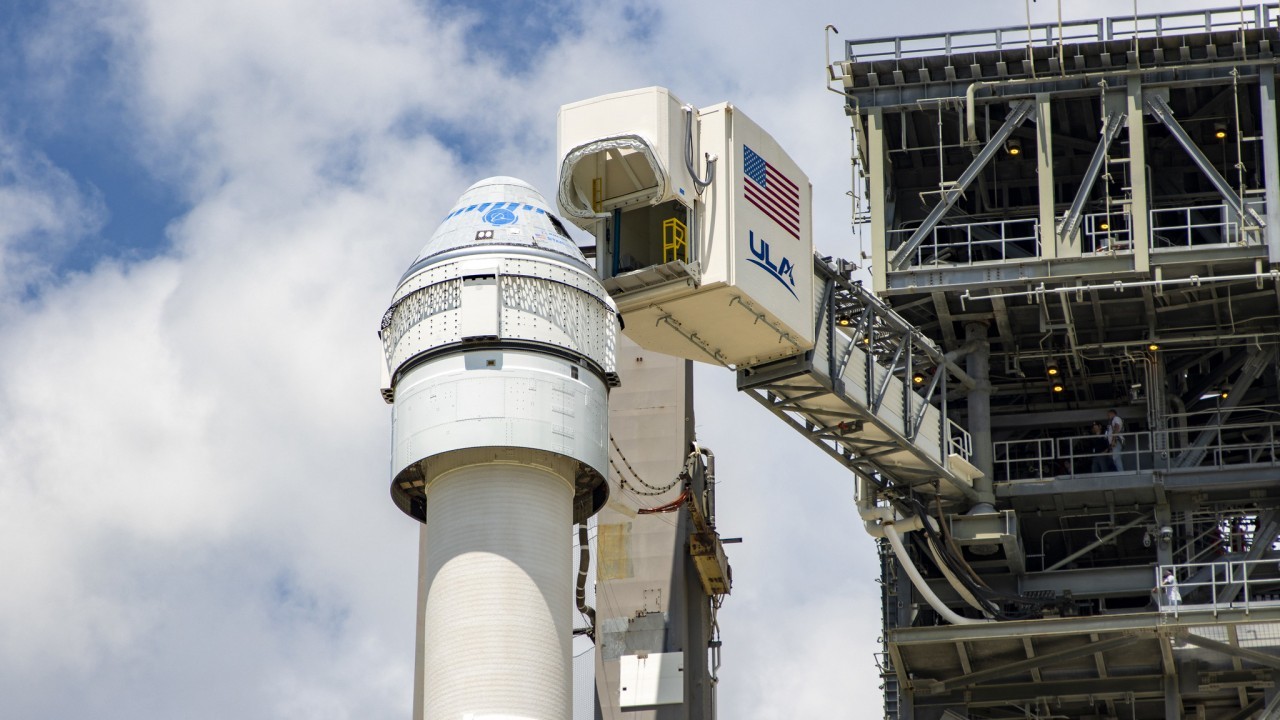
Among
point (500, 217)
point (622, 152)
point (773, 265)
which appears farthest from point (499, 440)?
point (773, 265)

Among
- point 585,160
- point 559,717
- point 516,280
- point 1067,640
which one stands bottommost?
point 559,717

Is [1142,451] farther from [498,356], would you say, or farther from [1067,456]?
[498,356]

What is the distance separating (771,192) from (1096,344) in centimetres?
1338

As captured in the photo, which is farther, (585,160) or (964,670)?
(964,670)

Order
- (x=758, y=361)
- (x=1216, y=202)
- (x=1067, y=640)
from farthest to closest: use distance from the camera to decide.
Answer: (x=1216, y=202), (x=1067, y=640), (x=758, y=361)

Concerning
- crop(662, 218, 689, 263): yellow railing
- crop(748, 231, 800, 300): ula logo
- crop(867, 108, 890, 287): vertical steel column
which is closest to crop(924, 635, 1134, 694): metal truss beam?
crop(867, 108, 890, 287): vertical steel column

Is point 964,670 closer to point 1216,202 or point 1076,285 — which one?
point 1076,285

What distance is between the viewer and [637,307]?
47.2 metres

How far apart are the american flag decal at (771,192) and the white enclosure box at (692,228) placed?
0.04 metres

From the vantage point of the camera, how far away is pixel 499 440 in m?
42.7

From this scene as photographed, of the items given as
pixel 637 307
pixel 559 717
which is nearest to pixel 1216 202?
pixel 637 307

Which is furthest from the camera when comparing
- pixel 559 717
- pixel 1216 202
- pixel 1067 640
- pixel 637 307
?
pixel 1216 202

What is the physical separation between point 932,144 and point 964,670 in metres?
12.5

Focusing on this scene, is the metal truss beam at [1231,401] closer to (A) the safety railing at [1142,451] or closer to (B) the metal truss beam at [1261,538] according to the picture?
(A) the safety railing at [1142,451]
